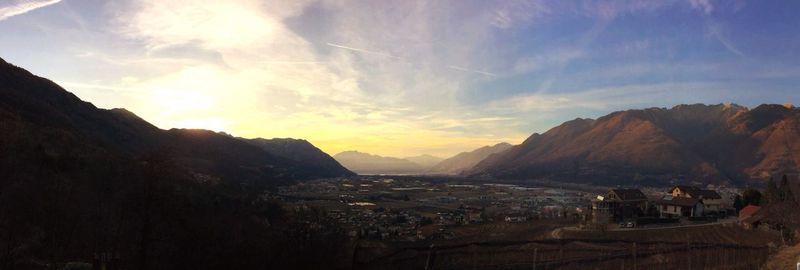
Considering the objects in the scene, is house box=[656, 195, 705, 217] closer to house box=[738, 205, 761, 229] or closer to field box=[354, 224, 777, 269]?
house box=[738, 205, 761, 229]

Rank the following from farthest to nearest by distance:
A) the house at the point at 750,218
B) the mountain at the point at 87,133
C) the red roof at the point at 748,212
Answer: the mountain at the point at 87,133 → the red roof at the point at 748,212 → the house at the point at 750,218

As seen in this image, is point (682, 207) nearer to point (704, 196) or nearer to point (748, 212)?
point (748, 212)

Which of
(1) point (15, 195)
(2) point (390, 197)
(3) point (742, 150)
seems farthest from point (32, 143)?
(3) point (742, 150)

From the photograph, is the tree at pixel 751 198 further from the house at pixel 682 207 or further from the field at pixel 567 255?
the field at pixel 567 255

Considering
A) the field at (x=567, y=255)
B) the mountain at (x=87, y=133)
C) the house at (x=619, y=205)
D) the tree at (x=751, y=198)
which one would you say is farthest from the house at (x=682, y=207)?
the mountain at (x=87, y=133)

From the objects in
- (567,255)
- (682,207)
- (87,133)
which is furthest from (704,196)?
(87,133)

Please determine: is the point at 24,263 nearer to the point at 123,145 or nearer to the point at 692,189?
the point at 692,189

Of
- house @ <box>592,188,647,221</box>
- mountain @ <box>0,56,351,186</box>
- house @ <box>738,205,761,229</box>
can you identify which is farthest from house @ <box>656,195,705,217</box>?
mountain @ <box>0,56,351,186</box>
